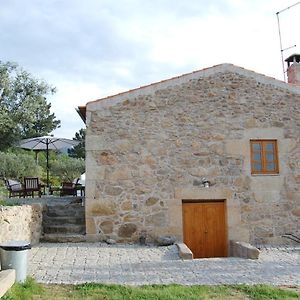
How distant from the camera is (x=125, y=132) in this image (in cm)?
1024

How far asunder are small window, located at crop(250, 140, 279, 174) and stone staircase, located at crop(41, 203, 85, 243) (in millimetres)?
5076

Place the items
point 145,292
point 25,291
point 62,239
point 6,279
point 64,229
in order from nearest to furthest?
point 6,279 < point 25,291 < point 145,292 < point 62,239 < point 64,229

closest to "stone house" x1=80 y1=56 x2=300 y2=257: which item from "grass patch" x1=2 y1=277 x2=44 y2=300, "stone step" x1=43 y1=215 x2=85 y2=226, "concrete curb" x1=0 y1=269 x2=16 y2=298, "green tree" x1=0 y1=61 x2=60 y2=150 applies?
"stone step" x1=43 y1=215 x2=85 y2=226

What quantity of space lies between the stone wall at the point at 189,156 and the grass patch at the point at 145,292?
4208mm

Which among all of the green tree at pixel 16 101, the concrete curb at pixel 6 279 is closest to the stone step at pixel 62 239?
the concrete curb at pixel 6 279

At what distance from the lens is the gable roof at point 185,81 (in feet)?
33.6

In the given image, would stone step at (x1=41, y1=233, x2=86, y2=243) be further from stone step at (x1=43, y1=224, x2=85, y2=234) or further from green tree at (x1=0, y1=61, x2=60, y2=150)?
green tree at (x1=0, y1=61, x2=60, y2=150)

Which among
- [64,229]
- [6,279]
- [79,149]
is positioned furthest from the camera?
[79,149]

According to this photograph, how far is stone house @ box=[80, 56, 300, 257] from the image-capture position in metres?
10.1

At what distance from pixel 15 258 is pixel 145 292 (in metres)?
2.11

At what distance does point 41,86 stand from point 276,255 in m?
20.4

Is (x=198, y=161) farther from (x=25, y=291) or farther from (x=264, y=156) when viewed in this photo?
(x=25, y=291)

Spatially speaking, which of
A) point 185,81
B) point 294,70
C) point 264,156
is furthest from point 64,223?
point 294,70

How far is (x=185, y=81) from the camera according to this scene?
10.5 m
